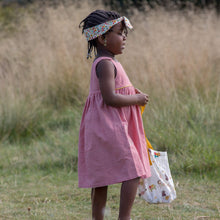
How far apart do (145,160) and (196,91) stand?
9.87 ft

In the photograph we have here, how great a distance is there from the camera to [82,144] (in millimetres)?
2480

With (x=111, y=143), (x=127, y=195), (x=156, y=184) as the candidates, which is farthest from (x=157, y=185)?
(x=111, y=143)

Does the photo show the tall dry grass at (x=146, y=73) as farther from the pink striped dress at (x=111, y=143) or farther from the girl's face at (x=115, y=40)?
the girl's face at (x=115, y=40)

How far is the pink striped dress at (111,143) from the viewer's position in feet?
7.54

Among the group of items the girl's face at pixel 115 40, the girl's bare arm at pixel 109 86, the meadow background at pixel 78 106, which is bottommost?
the meadow background at pixel 78 106

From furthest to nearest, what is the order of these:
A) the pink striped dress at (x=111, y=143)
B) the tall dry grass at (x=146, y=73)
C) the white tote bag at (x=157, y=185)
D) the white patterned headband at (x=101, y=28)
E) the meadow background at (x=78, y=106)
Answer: the tall dry grass at (x=146, y=73)
the meadow background at (x=78, y=106)
the white tote bag at (x=157, y=185)
the white patterned headband at (x=101, y=28)
the pink striped dress at (x=111, y=143)

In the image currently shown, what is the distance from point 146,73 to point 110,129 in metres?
3.35

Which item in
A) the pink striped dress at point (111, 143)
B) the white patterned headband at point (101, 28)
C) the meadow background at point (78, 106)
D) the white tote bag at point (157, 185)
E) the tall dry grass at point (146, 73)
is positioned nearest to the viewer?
the pink striped dress at point (111, 143)

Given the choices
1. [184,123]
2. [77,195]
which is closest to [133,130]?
[77,195]

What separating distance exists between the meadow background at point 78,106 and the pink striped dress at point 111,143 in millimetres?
628

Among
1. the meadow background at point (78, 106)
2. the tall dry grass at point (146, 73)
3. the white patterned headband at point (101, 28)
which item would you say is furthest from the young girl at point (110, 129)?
the tall dry grass at point (146, 73)

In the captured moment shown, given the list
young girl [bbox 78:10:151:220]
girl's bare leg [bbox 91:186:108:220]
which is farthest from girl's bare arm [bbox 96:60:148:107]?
girl's bare leg [bbox 91:186:108:220]

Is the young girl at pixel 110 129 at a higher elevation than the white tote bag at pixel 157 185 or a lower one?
higher

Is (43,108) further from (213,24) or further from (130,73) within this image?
(213,24)
